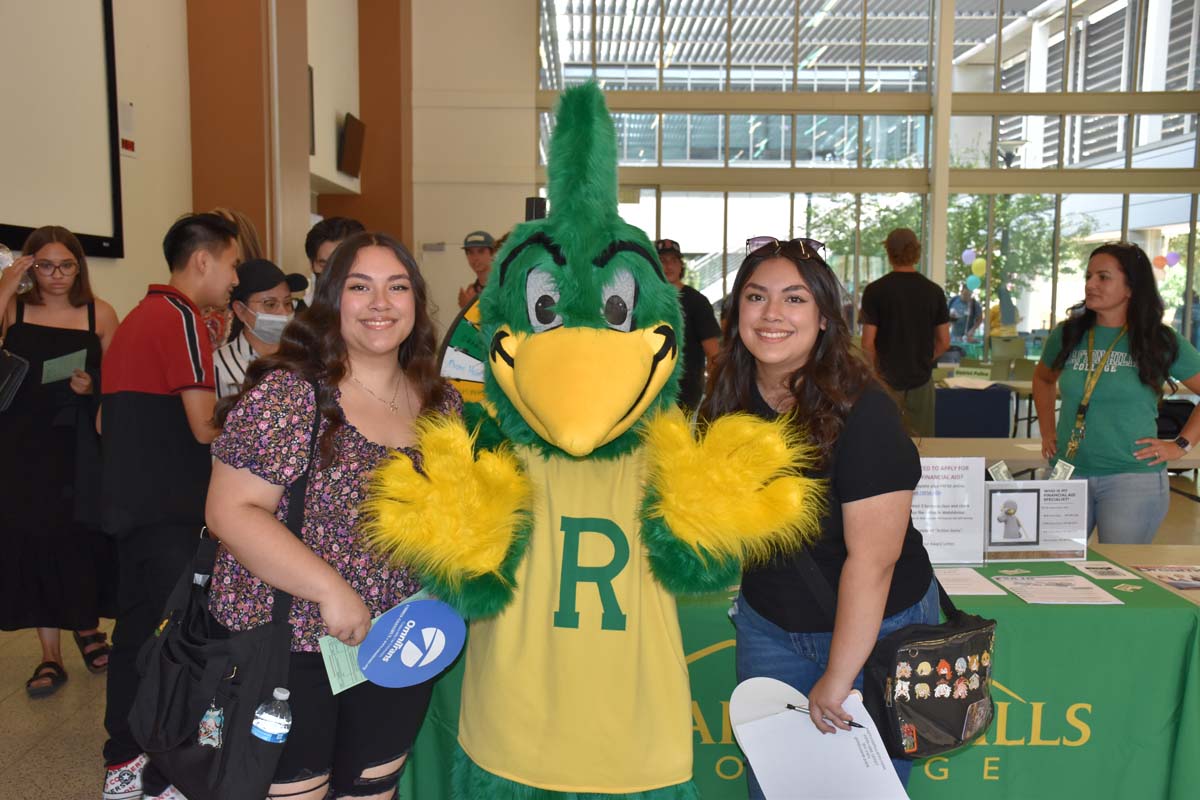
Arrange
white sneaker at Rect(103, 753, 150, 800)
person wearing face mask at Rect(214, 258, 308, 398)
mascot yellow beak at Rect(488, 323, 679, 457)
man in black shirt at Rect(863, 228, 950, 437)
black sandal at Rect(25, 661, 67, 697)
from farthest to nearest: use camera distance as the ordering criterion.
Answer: man in black shirt at Rect(863, 228, 950, 437) < black sandal at Rect(25, 661, 67, 697) < person wearing face mask at Rect(214, 258, 308, 398) < white sneaker at Rect(103, 753, 150, 800) < mascot yellow beak at Rect(488, 323, 679, 457)

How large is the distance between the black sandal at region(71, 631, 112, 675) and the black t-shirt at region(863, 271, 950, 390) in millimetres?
4100

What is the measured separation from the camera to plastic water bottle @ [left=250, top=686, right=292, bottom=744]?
149 cm

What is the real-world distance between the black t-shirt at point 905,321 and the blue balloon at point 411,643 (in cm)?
418

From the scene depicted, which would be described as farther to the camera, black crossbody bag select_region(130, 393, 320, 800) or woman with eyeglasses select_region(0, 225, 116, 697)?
woman with eyeglasses select_region(0, 225, 116, 697)

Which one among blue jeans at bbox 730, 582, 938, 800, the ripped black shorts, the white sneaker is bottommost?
the white sneaker

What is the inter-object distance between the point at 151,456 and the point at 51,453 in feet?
3.84

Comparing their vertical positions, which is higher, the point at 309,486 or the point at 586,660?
the point at 309,486

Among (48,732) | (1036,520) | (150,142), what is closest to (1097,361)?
(1036,520)

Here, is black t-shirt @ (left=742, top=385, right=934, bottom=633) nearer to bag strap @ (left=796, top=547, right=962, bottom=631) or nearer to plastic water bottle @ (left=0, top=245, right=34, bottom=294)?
bag strap @ (left=796, top=547, right=962, bottom=631)

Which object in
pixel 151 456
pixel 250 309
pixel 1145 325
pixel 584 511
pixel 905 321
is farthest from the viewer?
pixel 905 321

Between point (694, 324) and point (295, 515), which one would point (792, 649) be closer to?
point (295, 515)

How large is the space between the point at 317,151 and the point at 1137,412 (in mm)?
7211

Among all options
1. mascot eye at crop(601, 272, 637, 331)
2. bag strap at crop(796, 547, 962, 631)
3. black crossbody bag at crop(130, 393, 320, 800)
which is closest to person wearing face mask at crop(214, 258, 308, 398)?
black crossbody bag at crop(130, 393, 320, 800)

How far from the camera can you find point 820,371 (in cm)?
157
